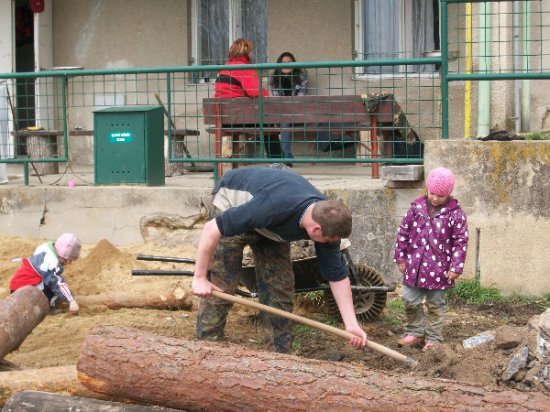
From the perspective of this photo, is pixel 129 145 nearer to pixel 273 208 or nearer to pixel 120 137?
pixel 120 137

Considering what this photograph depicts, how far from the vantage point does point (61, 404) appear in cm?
547

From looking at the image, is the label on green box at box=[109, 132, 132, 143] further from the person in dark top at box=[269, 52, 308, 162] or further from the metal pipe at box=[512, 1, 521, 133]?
the metal pipe at box=[512, 1, 521, 133]

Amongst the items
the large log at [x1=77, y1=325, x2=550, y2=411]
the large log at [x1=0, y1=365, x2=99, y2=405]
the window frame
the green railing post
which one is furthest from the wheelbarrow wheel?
the window frame

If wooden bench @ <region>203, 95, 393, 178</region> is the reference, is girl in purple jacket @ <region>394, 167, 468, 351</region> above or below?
below

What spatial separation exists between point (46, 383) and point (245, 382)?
4.12 feet

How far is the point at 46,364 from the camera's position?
23.0 ft

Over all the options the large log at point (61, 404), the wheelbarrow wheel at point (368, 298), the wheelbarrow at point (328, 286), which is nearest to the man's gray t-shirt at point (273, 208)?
the large log at point (61, 404)

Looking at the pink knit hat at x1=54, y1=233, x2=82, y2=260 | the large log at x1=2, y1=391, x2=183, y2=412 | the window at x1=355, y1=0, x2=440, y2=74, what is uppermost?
the window at x1=355, y1=0, x2=440, y2=74

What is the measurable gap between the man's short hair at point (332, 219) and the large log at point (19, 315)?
7.73 ft

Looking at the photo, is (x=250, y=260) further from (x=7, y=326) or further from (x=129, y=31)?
(x=129, y=31)

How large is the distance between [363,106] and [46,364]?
4.28 m

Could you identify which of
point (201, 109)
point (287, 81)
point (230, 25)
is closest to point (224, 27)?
point (230, 25)

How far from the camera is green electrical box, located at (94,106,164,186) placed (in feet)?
33.4

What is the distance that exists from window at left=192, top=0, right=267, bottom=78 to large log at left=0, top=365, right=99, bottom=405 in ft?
27.3
